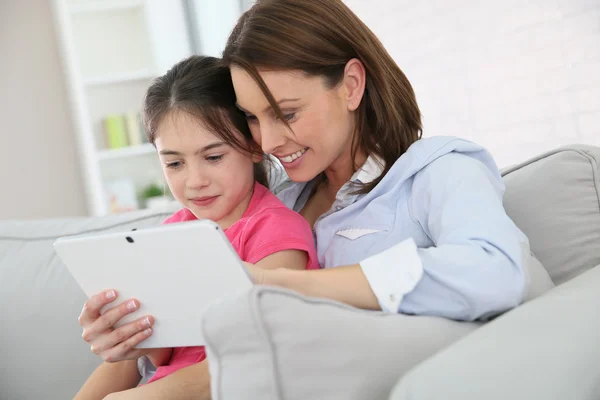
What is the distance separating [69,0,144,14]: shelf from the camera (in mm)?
4617

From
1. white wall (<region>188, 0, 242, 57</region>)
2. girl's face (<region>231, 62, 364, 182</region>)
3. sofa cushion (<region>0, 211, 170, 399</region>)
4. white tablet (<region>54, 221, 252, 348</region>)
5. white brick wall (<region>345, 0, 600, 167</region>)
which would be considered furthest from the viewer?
white wall (<region>188, 0, 242, 57</region>)

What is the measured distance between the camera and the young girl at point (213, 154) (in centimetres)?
142

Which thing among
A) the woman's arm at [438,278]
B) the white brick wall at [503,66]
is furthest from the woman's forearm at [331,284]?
the white brick wall at [503,66]

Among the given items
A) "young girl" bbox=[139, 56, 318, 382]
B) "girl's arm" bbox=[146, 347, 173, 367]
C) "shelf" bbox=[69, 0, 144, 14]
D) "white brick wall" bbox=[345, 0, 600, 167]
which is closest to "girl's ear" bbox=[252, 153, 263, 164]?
"young girl" bbox=[139, 56, 318, 382]

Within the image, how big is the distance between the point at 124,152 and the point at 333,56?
11.3 feet

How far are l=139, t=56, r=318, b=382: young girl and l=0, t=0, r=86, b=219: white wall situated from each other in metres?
3.37

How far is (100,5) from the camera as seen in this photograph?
4652 mm

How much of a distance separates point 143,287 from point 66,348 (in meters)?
0.72

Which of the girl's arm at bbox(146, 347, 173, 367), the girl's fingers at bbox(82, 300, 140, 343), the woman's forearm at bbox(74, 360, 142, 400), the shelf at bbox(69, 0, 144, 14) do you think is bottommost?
the woman's forearm at bbox(74, 360, 142, 400)

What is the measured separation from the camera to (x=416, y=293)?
1.02m

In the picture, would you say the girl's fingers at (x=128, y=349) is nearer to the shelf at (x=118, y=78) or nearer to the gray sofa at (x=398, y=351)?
the gray sofa at (x=398, y=351)

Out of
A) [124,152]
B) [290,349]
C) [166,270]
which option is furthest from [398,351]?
[124,152]

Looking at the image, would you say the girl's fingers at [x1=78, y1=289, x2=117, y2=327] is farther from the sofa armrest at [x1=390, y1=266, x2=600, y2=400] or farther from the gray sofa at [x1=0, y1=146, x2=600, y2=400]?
the sofa armrest at [x1=390, y1=266, x2=600, y2=400]

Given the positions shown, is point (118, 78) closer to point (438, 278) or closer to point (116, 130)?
point (116, 130)
